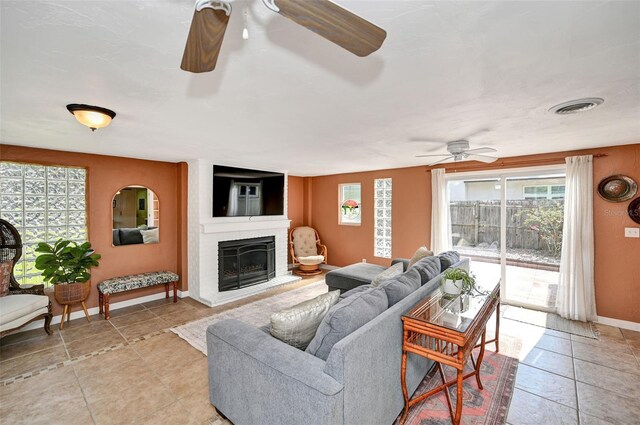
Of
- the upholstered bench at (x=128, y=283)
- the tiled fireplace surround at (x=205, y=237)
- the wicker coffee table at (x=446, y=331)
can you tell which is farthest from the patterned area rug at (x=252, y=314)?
the wicker coffee table at (x=446, y=331)

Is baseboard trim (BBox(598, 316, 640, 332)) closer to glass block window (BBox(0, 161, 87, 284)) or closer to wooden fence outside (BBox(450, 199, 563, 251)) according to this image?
wooden fence outside (BBox(450, 199, 563, 251))

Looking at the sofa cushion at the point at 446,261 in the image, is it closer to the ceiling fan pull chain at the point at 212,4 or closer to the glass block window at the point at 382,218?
the glass block window at the point at 382,218

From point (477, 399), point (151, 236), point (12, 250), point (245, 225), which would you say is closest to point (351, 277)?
point (477, 399)

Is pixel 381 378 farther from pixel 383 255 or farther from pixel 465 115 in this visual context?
pixel 383 255

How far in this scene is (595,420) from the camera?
6.65 ft

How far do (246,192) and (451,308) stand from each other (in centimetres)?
401

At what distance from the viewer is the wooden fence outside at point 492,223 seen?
416cm

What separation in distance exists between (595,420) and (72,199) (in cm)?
599

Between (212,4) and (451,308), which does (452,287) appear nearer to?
(451,308)

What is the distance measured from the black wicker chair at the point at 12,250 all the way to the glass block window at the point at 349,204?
506 centimetres

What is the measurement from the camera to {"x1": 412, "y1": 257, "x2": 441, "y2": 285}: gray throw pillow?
8.91 feet

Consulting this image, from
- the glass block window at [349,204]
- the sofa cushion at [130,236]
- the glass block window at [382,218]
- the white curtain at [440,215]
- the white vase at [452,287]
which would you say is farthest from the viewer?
the glass block window at [349,204]

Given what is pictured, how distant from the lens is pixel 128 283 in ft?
12.9

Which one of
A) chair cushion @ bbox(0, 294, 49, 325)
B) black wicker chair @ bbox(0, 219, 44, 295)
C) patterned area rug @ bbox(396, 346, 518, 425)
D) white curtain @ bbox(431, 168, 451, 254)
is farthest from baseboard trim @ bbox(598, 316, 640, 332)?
black wicker chair @ bbox(0, 219, 44, 295)
